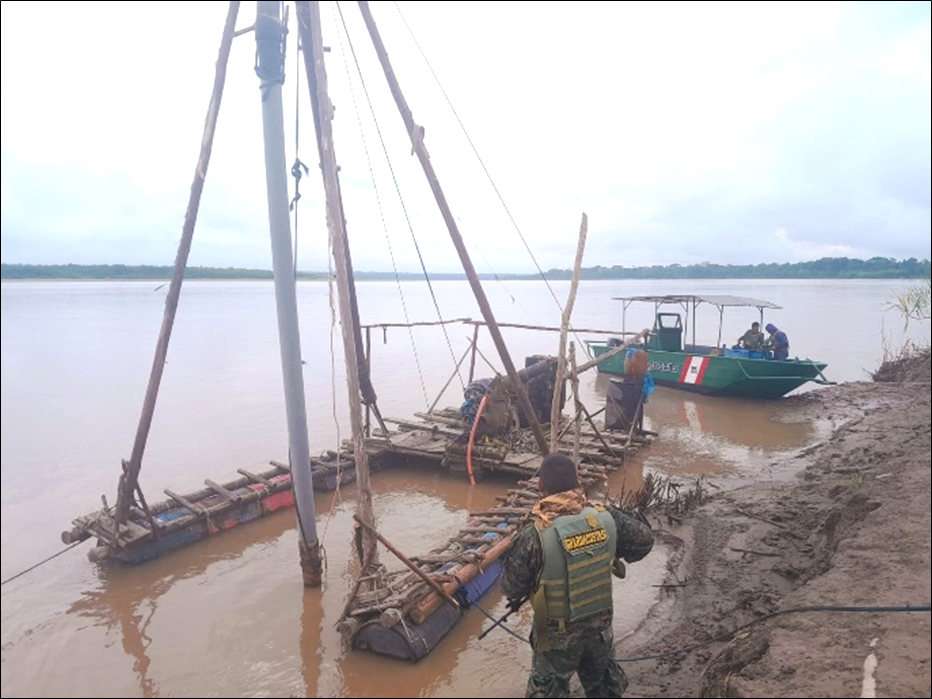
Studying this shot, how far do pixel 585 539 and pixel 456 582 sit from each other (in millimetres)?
2341

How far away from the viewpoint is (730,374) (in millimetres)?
17422

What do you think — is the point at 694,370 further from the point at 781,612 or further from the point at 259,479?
the point at 781,612

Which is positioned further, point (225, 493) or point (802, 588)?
point (225, 493)

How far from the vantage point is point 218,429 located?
15.3 metres

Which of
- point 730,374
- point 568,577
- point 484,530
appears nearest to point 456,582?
point 484,530

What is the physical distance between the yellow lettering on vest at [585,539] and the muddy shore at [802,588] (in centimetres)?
126

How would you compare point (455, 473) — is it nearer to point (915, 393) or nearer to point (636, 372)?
point (636, 372)

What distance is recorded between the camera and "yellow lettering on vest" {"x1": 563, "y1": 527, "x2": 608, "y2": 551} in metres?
3.62

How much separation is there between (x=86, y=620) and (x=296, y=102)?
5643 millimetres

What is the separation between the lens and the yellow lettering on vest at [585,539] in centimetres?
362

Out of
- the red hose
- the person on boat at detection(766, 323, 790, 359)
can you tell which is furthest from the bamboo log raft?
the person on boat at detection(766, 323, 790, 359)

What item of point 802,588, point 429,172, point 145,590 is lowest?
point 145,590

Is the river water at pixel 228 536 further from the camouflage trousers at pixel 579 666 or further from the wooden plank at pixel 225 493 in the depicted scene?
the camouflage trousers at pixel 579 666

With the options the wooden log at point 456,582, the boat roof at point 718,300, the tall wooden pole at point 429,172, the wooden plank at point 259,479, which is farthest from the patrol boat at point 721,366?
the wooden log at point 456,582
